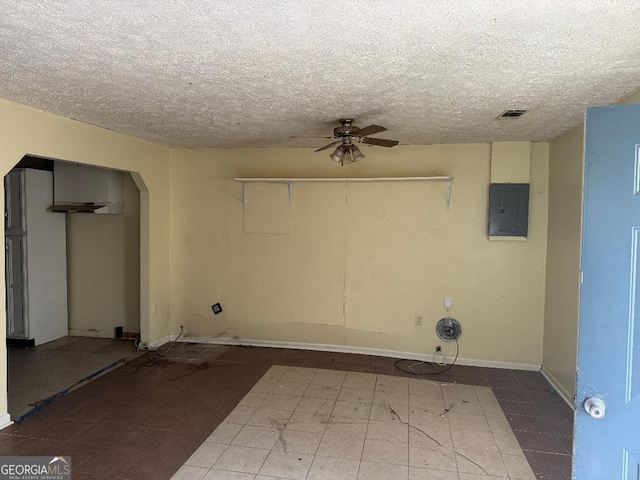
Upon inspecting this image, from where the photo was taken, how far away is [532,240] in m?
3.99

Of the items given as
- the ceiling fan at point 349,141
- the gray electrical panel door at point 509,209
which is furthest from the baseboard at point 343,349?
the ceiling fan at point 349,141

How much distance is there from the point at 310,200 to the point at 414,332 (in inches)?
73.7

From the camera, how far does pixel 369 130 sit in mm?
2686

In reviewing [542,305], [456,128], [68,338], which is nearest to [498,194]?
[456,128]

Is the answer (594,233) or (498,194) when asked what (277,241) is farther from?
(594,233)

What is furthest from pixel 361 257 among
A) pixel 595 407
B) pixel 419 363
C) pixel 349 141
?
pixel 595 407

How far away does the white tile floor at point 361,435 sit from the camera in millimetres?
2357

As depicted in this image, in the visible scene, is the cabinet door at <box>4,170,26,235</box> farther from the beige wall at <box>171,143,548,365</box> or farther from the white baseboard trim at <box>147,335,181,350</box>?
the white baseboard trim at <box>147,335,181,350</box>

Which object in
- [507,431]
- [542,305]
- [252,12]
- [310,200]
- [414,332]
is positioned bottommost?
[507,431]

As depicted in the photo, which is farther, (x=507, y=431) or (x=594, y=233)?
(x=507, y=431)

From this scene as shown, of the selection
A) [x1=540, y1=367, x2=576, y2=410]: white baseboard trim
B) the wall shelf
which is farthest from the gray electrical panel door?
[x1=540, y1=367, x2=576, y2=410]: white baseboard trim

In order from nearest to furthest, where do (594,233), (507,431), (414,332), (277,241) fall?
(594,233)
(507,431)
(414,332)
(277,241)

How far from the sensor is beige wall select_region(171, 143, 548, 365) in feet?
13.4

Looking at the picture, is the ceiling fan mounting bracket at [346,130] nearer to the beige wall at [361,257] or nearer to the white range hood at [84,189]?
the beige wall at [361,257]
